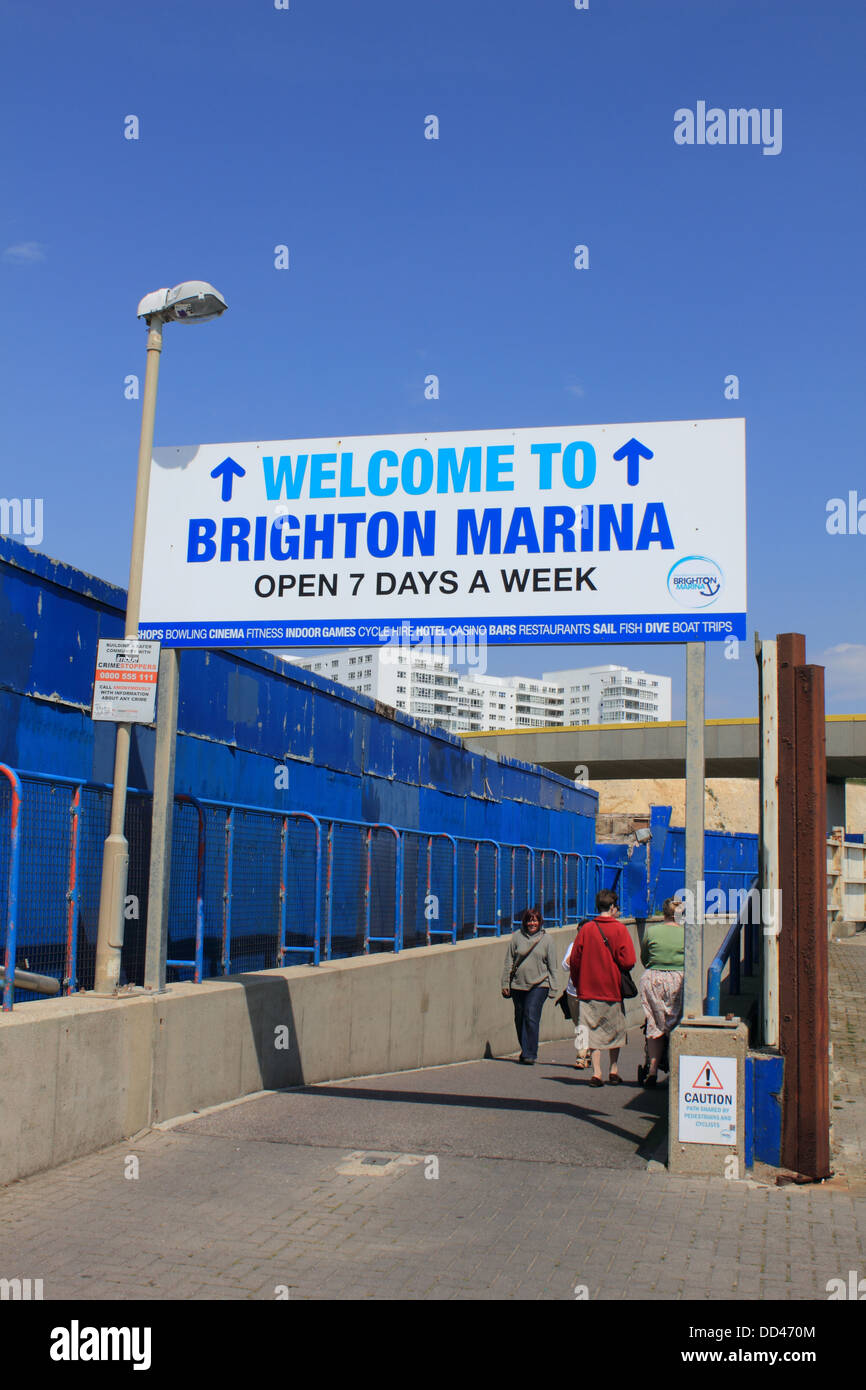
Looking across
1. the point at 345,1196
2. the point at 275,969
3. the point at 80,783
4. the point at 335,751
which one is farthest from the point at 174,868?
the point at 335,751

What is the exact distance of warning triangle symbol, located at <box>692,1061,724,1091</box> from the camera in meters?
7.22

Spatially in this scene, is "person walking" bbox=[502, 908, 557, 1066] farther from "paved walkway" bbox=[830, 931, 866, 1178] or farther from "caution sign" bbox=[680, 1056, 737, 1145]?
"caution sign" bbox=[680, 1056, 737, 1145]

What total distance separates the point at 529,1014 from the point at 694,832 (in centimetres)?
560

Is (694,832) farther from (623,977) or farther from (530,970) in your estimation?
(530,970)

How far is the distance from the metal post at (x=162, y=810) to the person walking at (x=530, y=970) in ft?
15.1

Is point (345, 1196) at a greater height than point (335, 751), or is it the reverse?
point (335, 751)

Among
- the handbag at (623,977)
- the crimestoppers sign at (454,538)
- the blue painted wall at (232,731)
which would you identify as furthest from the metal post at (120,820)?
the handbag at (623,977)

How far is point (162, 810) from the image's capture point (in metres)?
8.87

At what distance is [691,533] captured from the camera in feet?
26.8

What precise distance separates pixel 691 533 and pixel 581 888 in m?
16.7

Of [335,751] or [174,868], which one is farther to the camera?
[335,751]

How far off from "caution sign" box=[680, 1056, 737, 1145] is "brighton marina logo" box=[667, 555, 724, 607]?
9.22 ft

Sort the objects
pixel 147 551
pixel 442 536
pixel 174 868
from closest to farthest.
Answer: pixel 442 536 < pixel 147 551 < pixel 174 868
